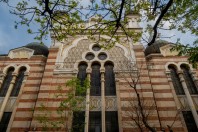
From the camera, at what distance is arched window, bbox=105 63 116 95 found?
34.3 feet

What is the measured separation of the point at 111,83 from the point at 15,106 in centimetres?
539

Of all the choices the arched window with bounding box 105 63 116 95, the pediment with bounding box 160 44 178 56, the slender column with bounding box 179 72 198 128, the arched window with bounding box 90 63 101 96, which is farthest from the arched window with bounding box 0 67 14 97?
the slender column with bounding box 179 72 198 128

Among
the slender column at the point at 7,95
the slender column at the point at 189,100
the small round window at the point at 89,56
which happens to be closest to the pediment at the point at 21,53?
the slender column at the point at 7,95

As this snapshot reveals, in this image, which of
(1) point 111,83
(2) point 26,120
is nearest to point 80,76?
(1) point 111,83

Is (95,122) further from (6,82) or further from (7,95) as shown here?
(6,82)

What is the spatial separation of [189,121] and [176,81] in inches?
98.6

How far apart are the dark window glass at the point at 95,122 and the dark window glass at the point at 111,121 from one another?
36 centimetres

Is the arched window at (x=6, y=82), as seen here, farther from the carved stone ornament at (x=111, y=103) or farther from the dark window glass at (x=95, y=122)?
the carved stone ornament at (x=111, y=103)

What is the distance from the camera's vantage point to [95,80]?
36.0ft

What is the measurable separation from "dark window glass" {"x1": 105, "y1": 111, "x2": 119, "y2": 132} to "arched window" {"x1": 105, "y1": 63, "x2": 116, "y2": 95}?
1214 mm

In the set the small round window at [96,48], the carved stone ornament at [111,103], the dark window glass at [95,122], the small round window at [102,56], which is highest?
the small round window at [96,48]

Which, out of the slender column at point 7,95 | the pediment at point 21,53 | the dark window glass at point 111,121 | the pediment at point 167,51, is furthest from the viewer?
the pediment at point 21,53

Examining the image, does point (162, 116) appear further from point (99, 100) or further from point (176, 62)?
point (176, 62)

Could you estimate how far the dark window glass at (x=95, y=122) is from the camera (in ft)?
29.9
